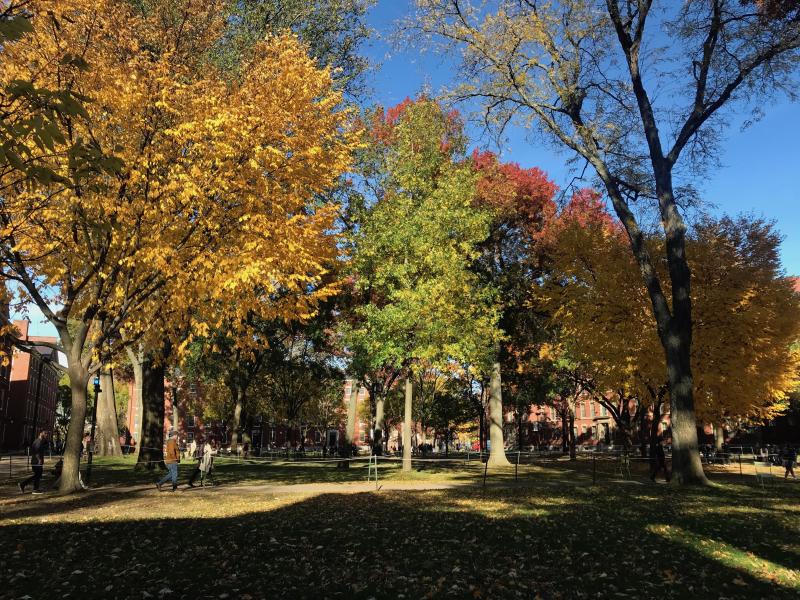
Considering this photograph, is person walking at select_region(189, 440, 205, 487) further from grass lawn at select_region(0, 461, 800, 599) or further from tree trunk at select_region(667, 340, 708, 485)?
tree trunk at select_region(667, 340, 708, 485)

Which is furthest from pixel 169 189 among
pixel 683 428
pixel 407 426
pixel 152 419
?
pixel 683 428

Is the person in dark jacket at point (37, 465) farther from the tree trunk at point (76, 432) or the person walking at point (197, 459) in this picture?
the person walking at point (197, 459)

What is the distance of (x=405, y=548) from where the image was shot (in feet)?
26.1

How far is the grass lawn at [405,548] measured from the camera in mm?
6121

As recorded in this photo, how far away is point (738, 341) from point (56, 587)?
69.9 feet

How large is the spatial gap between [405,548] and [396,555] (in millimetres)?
428

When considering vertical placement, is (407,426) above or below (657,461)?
above

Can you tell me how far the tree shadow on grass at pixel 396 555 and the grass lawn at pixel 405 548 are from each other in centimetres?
3

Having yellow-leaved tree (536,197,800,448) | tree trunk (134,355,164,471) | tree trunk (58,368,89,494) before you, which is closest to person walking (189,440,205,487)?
tree trunk (134,355,164,471)

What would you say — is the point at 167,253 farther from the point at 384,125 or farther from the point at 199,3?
the point at 384,125

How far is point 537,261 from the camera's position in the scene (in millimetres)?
32812

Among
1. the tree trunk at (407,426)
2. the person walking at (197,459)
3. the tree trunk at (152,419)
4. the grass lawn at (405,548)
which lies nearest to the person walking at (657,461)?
the grass lawn at (405,548)

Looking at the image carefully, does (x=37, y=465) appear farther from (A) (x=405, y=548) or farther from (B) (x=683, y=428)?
(B) (x=683, y=428)

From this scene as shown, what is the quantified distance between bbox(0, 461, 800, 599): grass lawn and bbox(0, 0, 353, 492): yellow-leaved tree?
4645 mm
